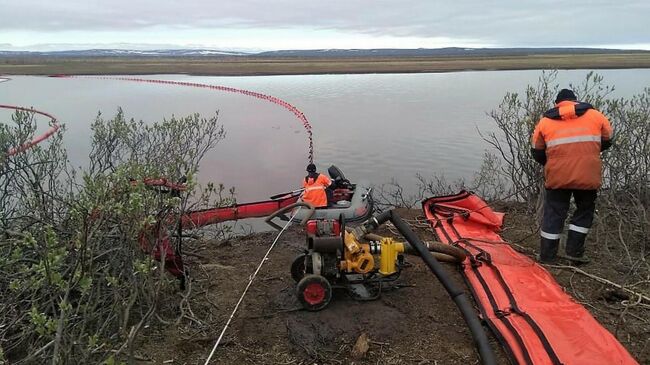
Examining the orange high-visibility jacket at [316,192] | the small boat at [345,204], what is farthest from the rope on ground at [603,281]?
the orange high-visibility jacket at [316,192]

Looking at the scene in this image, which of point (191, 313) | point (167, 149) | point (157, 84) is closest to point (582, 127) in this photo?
point (191, 313)

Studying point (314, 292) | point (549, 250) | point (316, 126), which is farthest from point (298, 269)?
point (316, 126)

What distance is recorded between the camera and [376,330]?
421cm

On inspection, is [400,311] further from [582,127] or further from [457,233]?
[582,127]

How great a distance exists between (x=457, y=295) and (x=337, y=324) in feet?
3.29

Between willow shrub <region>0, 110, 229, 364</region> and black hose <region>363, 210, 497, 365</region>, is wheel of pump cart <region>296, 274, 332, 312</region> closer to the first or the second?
black hose <region>363, 210, 497, 365</region>

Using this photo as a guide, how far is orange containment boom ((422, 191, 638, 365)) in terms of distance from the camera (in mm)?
3566

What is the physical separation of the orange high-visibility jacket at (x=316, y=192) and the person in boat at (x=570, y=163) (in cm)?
314

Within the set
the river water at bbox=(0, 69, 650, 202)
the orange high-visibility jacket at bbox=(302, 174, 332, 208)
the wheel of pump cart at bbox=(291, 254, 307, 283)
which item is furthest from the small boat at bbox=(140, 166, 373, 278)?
the river water at bbox=(0, 69, 650, 202)

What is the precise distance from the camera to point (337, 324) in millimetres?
4316

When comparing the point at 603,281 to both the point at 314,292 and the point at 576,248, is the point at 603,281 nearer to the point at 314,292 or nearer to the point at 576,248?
the point at 576,248

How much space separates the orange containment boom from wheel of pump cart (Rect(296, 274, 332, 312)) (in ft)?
4.29

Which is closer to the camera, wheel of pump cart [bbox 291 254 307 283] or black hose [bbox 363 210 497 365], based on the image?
black hose [bbox 363 210 497 365]

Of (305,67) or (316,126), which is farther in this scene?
(305,67)
